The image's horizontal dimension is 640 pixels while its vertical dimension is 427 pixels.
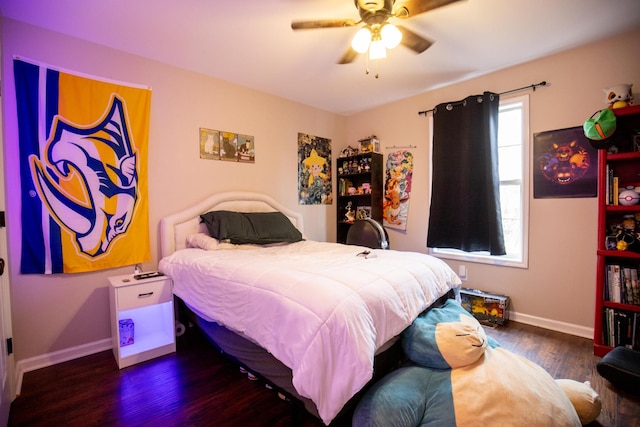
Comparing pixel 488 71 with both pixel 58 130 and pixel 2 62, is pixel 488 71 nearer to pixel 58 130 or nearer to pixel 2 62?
pixel 58 130

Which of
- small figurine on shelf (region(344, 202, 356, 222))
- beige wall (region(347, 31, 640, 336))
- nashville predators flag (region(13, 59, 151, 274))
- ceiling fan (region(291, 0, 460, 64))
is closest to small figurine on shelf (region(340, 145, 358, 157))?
small figurine on shelf (region(344, 202, 356, 222))

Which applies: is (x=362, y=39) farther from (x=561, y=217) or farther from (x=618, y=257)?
(x=618, y=257)

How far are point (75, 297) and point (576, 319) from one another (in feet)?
14.0

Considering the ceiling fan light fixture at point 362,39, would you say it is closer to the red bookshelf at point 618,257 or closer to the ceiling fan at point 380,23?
the ceiling fan at point 380,23

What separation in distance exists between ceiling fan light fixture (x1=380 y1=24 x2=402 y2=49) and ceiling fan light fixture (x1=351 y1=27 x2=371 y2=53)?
9cm

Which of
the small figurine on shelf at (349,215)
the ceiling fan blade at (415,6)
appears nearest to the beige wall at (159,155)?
the small figurine on shelf at (349,215)

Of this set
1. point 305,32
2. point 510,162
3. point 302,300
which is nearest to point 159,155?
point 305,32

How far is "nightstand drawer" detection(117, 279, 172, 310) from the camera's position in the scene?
213 cm

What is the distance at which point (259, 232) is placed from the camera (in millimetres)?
2904

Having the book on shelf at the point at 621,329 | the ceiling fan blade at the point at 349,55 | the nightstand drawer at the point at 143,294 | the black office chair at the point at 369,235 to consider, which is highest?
the ceiling fan blade at the point at 349,55

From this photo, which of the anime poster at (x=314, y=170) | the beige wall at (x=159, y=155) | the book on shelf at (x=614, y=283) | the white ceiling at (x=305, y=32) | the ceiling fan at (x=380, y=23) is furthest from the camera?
the anime poster at (x=314, y=170)

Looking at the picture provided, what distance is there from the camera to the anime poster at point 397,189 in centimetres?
381

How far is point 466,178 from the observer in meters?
3.14

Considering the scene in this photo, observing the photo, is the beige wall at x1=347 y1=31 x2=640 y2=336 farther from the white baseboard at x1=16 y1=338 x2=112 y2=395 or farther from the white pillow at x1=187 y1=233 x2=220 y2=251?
the white baseboard at x1=16 y1=338 x2=112 y2=395
